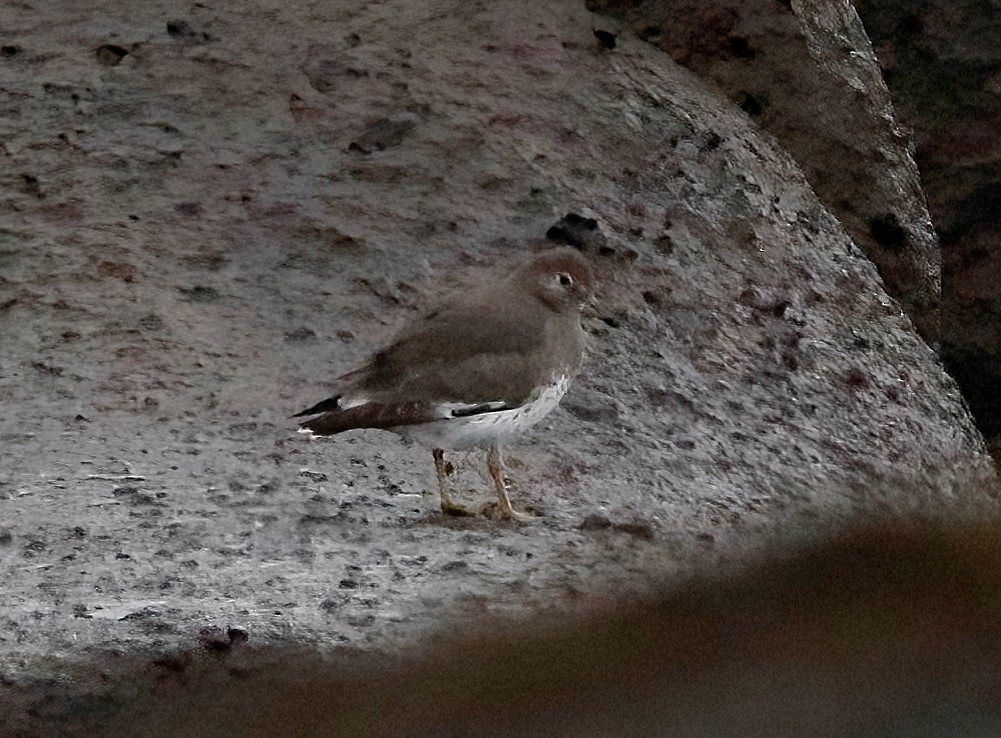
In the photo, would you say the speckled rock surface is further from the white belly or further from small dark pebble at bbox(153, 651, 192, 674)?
the white belly

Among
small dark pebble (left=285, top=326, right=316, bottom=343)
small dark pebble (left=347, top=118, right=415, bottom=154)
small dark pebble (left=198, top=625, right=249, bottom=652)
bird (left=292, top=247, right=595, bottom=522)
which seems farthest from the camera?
small dark pebble (left=198, top=625, right=249, bottom=652)

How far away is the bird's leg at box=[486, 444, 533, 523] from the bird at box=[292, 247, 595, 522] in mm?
46

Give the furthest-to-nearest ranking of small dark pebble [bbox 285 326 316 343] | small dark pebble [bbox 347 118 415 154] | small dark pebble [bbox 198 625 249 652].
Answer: small dark pebble [bbox 198 625 249 652] < small dark pebble [bbox 285 326 316 343] < small dark pebble [bbox 347 118 415 154]

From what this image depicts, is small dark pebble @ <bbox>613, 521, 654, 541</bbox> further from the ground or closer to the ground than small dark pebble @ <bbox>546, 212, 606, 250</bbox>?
closer to the ground

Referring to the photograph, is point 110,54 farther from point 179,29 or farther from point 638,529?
point 638,529

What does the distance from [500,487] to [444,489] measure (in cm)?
6

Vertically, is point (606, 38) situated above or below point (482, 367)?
above

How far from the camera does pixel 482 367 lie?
973 mm

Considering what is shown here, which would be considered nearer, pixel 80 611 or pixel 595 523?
pixel 595 523

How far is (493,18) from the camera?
1.04 meters

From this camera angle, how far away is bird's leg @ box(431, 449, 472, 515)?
1124mm

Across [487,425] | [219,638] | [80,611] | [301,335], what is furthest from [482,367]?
[80,611]

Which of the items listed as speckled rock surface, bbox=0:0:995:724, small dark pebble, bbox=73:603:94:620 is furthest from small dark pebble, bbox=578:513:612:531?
small dark pebble, bbox=73:603:94:620

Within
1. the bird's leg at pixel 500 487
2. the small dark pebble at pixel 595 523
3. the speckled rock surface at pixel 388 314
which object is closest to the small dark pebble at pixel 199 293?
the speckled rock surface at pixel 388 314
